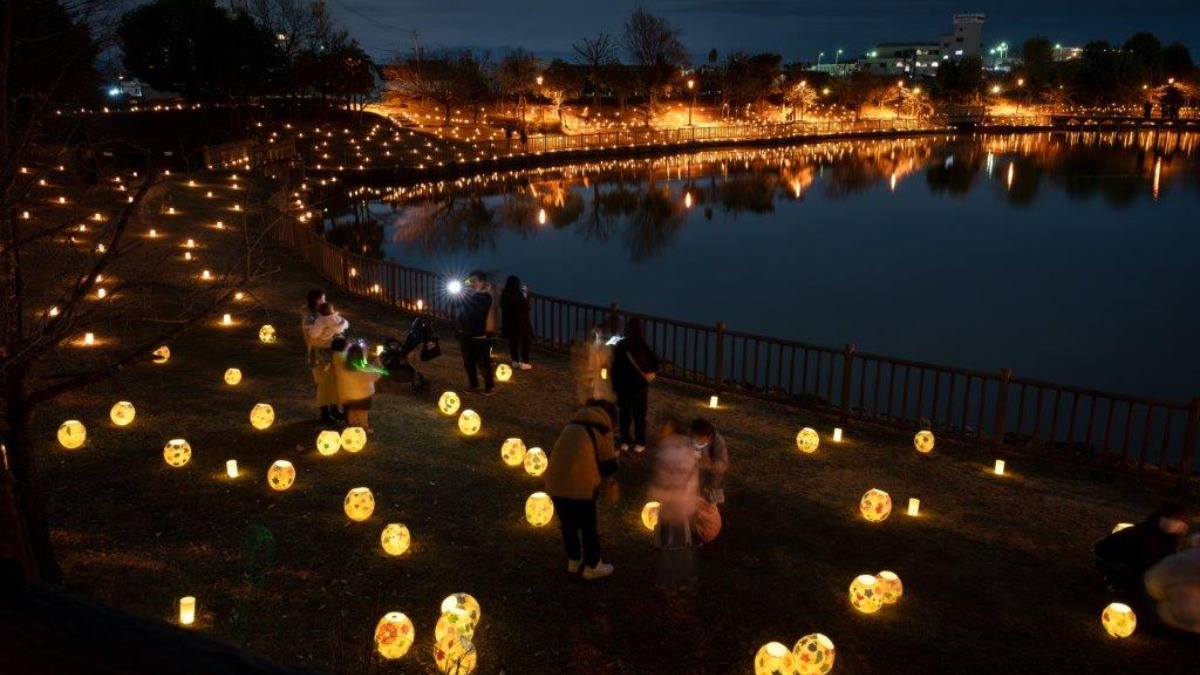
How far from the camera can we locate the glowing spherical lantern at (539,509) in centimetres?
877

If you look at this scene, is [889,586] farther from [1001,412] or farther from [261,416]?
[261,416]

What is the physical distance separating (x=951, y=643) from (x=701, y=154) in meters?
72.8

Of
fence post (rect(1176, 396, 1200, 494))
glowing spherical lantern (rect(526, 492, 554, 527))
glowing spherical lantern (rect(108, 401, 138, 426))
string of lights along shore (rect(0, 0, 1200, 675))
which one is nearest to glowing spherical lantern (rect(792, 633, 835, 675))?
string of lights along shore (rect(0, 0, 1200, 675))

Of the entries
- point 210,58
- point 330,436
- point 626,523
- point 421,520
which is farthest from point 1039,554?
point 210,58

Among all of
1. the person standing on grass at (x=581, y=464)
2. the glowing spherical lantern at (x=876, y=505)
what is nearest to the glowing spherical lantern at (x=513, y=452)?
the person standing on grass at (x=581, y=464)

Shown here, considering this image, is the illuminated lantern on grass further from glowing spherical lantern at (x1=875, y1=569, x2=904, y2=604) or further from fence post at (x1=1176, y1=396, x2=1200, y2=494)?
fence post at (x1=1176, y1=396, x2=1200, y2=494)

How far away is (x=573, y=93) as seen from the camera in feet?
295

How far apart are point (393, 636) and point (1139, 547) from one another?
6566mm

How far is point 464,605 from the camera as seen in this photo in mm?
6754

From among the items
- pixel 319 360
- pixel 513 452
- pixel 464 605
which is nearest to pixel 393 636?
pixel 464 605

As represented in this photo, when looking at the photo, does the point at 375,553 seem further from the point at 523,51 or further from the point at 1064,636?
the point at 523,51

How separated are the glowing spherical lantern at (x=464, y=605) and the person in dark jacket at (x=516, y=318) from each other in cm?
747

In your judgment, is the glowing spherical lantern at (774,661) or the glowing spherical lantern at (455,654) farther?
the glowing spherical lantern at (774,661)

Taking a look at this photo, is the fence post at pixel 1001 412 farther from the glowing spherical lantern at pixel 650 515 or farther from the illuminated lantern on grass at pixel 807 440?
the glowing spherical lantern at pixel 650 515
